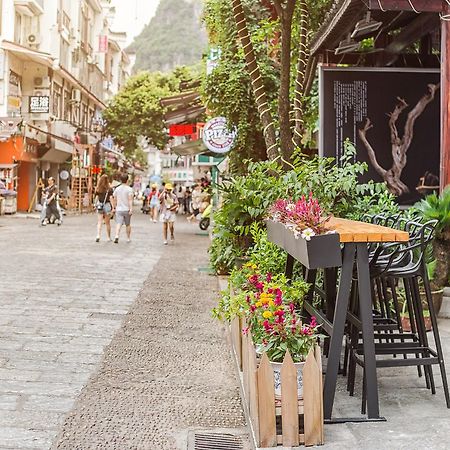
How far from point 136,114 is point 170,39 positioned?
336 feet

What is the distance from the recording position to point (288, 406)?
3562mm

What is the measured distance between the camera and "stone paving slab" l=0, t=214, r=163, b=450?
4.36 m

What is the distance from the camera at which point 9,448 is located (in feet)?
12.3

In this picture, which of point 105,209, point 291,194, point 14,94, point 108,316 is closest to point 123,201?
point 105,209

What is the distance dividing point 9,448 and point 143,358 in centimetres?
210

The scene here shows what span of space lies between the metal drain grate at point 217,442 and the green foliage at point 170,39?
135 meters

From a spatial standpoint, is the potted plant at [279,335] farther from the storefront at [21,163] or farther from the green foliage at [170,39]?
the green foliage at [170,39]

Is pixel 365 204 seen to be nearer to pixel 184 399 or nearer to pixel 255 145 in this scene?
pixel 184 399

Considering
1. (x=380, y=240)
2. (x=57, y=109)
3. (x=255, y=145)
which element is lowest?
(x=380, y=240)

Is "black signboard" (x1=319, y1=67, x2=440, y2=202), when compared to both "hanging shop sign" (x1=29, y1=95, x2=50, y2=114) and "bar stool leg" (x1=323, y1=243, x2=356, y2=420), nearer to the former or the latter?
"bar stool leg" (x1=323, y1=243, x2=356, y2=420)

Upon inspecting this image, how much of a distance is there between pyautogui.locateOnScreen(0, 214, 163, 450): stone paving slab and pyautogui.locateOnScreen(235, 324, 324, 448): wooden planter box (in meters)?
1.25

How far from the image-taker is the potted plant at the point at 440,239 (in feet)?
22.3

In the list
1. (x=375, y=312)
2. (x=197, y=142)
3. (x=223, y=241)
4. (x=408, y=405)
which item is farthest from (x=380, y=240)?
(x=197, y=142)

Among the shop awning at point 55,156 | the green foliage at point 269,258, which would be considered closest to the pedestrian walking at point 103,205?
the green foliage at point 269,258
